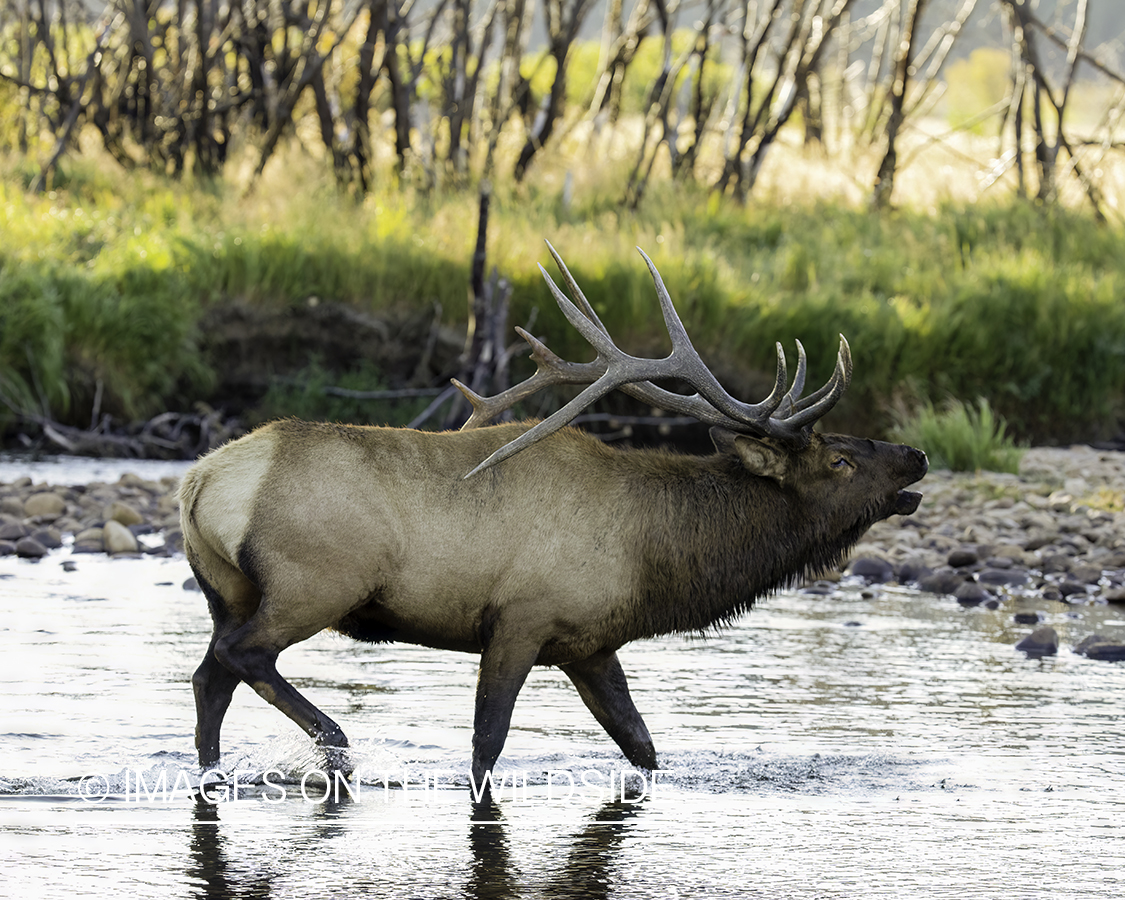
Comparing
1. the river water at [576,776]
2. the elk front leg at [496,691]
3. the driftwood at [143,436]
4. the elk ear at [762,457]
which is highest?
the elk ear at [762,457]

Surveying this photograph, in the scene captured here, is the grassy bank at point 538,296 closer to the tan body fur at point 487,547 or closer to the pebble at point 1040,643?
the pebble at point 1040,643

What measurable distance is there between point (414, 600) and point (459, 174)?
12.4m

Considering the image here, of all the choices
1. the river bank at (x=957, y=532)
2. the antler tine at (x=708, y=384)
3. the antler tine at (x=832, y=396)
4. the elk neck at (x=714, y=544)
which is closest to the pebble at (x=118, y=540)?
the river bank at (x=957, y=532)

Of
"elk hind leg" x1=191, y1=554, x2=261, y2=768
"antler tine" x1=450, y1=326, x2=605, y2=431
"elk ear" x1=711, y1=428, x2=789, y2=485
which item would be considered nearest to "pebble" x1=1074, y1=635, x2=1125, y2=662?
"elk ear" x1=711, y1=428, x2=789, y2=485

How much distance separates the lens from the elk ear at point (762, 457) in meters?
5.55

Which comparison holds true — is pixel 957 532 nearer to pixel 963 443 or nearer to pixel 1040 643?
pixel 963 443

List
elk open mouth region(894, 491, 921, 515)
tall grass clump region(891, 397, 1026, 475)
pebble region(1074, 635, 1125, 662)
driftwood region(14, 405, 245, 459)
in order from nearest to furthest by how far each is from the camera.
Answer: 1. elk open mouth region(894, 491, 921, 515)
2. pebble region(1074, 635, 1125, 662)
3. tall grass clump region(891, 397, 1026, 475)
4. driftwood region(14, 405, 245, 459)

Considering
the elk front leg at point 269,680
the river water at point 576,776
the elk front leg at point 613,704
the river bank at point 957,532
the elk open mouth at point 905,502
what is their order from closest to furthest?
the river water at point 576,776 → the elk front leg at point 269,680 → the elk front leg at point 613,704 → the elk open mouth at point 905,502 → the river bank at point 957,532

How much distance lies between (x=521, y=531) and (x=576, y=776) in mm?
839

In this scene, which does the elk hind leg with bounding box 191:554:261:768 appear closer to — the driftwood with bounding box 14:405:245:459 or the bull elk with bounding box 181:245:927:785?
the bull elk with bounding box 181:245:927:785

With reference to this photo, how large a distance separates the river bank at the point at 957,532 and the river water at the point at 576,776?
1337 millimetres

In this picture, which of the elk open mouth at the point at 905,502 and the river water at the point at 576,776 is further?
the elk open mouth at the point at 905,502

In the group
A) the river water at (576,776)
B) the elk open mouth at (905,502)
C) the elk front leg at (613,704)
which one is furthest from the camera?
the elk open mouth at (905,502)

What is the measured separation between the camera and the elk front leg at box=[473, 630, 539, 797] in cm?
500
